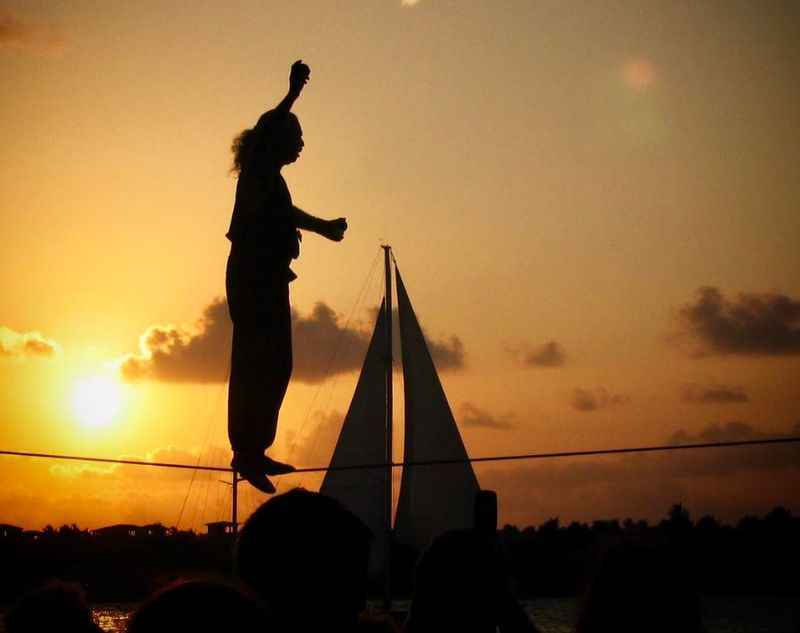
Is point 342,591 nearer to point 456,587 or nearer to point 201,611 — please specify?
point 456,587

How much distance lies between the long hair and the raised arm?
7 centimetres

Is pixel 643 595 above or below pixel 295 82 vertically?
below

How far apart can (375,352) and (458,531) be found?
25314mm

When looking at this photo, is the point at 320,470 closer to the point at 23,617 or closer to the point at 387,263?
the point at 23,617

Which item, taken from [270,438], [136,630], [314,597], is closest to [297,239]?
[270,438]

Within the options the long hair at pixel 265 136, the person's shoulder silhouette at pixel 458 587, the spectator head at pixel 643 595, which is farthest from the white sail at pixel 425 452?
the spectator head at pixel 643 595

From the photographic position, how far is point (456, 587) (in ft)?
11.4

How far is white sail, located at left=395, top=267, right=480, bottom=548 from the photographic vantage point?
83.9 ft

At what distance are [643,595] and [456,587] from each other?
3.32 ft

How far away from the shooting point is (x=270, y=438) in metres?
8.66

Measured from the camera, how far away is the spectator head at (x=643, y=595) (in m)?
2.55

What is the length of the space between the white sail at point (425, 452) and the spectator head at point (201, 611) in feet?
76.0

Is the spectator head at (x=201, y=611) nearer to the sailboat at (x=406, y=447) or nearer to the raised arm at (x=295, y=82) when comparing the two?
the raised arm at (x=295, y=82)

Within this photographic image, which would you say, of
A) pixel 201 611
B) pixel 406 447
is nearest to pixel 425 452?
pixel 406 447
